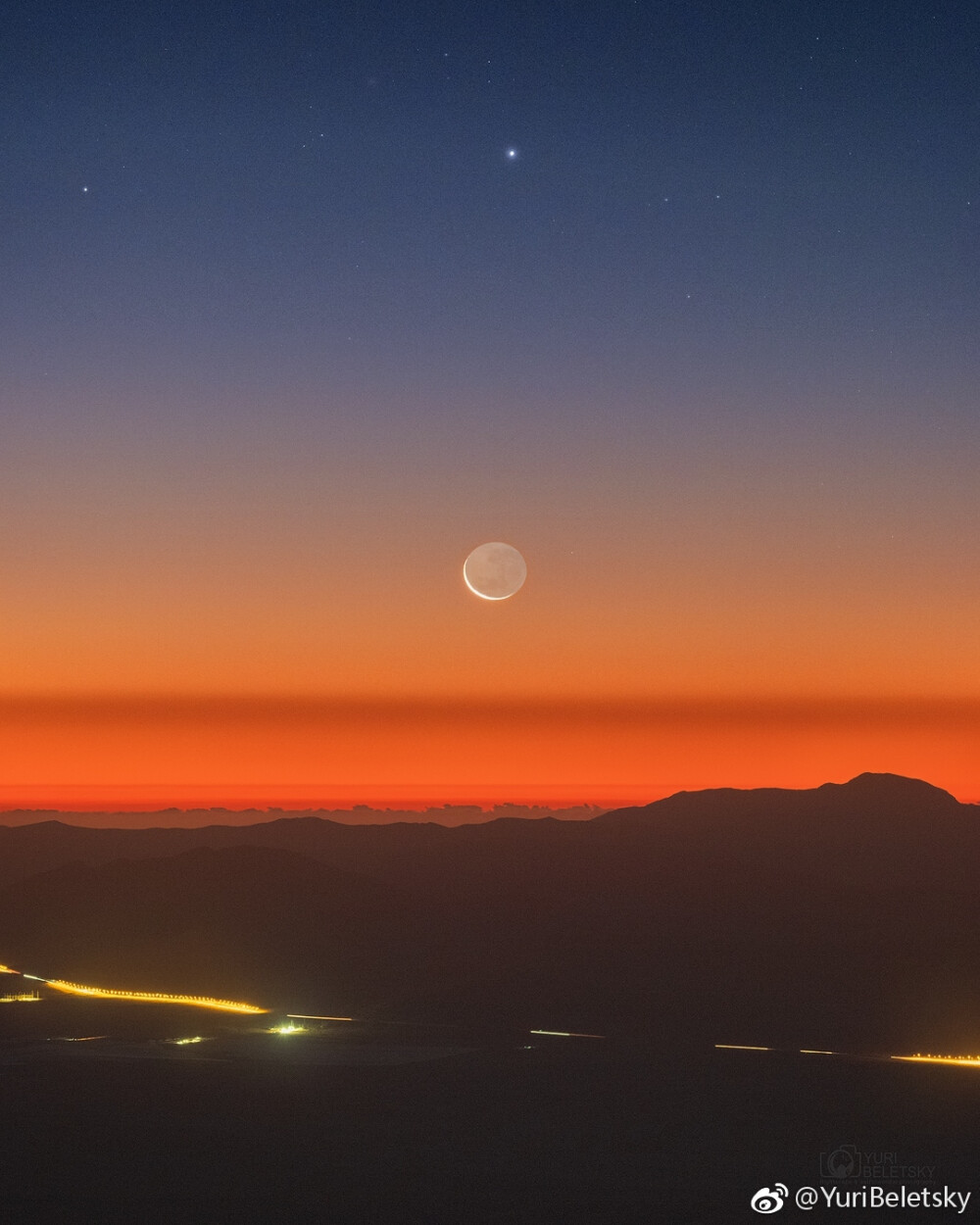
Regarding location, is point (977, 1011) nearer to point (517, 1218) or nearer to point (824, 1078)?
point (824, 1078)

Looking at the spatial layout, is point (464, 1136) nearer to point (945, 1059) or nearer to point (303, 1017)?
point (945, 1059)

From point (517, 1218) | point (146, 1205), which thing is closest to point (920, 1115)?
point (517, 1218)

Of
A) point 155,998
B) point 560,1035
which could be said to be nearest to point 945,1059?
point 560,1035

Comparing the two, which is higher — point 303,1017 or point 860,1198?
point 860,1198

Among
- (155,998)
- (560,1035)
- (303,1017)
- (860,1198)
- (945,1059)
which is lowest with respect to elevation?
(155,998)

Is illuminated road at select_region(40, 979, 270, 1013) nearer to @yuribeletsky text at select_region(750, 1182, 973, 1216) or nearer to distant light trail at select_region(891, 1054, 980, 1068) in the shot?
distant light trail at select_region(891, 1054, 980, 1068)

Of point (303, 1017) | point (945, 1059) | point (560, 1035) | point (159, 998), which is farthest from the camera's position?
point (159, 998)
